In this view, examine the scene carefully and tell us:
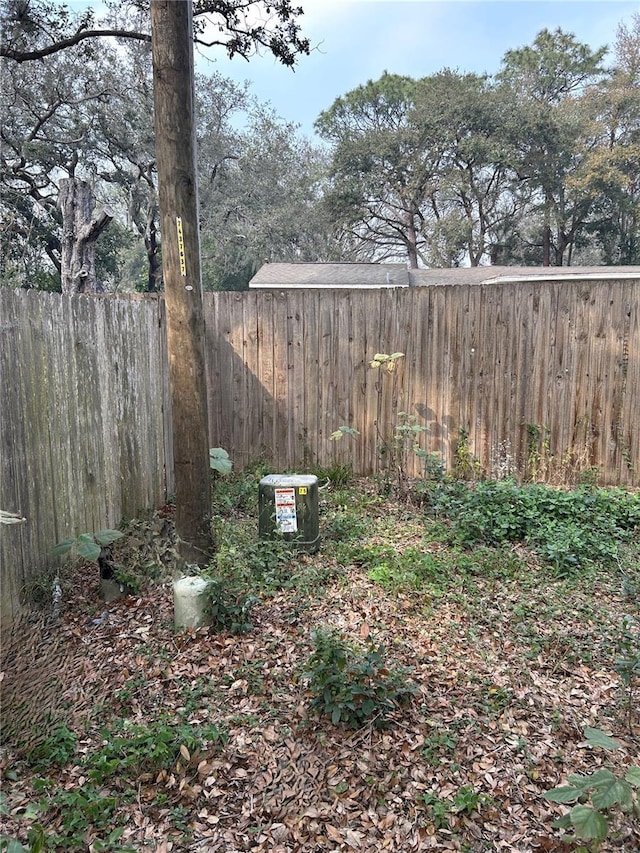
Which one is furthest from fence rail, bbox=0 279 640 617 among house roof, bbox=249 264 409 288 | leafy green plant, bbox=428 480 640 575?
house roof, bbox=249 264 409 288

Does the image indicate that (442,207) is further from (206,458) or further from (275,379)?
(206,458)

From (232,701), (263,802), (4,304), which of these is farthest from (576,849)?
(4,304)

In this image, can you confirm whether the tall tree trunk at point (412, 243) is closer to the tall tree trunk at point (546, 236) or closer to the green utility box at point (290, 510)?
the tall tree trunk at point (546, 236)

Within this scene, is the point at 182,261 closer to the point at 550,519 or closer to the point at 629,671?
the point at 629,671

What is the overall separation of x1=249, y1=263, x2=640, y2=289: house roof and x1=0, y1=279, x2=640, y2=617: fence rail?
965cm

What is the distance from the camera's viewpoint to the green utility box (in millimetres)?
3711

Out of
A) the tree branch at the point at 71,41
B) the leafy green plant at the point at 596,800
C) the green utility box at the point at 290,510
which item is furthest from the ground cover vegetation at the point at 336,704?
the tree branch at the point at 71,41

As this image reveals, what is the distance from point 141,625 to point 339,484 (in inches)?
100

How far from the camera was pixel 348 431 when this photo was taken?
511 centimetres

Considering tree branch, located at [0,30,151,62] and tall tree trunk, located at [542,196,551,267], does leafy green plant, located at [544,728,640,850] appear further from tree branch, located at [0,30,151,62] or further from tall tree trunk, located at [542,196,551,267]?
tall tree trunk, located at [542,196,551,267]

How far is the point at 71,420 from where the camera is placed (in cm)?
→ 331

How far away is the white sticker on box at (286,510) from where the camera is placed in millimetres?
3707

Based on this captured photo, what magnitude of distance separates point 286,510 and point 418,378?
223cm

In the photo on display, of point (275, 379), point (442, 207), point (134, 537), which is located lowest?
point (134, 537)
